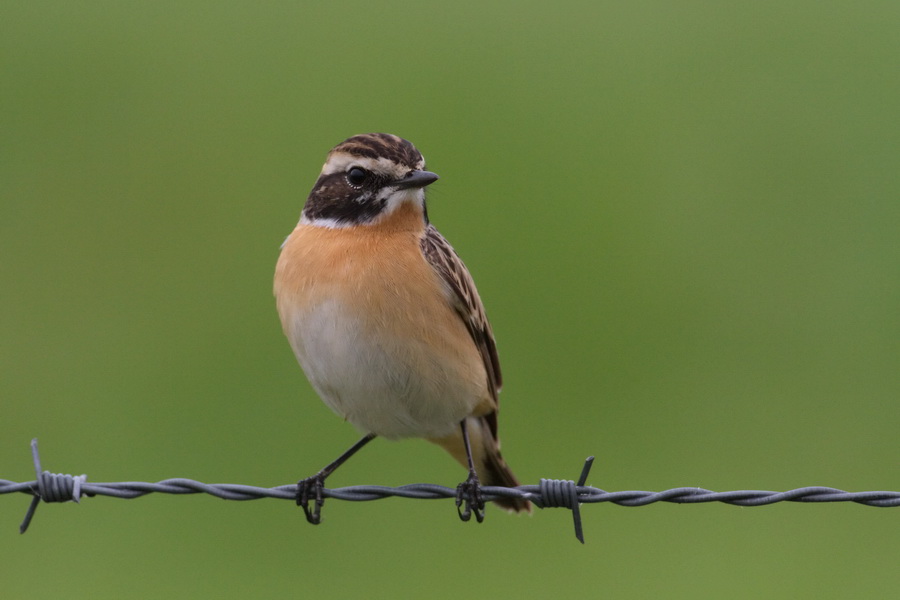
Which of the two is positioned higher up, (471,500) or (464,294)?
(464,294)

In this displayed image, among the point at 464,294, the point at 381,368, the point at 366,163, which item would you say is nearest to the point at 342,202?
the point at 366,163

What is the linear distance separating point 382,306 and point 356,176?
2.77 ft

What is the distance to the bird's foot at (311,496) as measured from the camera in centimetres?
777

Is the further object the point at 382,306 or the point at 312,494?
the point at 312,494

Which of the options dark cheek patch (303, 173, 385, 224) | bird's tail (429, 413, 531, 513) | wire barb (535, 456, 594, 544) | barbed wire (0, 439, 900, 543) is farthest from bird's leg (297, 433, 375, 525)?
wire barb (535, 456, 594, 544)

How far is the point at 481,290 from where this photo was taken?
12.1m

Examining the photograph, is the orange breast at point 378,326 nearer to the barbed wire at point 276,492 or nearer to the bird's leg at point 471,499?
the bird's leg at point 471,499

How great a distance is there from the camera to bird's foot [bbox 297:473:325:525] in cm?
777

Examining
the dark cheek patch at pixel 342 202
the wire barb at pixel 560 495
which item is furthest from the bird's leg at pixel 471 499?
the dark cheek patch at pixel 342 202

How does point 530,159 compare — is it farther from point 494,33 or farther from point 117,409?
point 117,409

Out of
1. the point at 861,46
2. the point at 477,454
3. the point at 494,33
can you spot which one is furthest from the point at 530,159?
the point at 477,454

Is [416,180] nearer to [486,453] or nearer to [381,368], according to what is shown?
[381,368]

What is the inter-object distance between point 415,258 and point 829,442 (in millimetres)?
5250

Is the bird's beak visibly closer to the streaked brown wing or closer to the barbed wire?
the streaked brown wing
